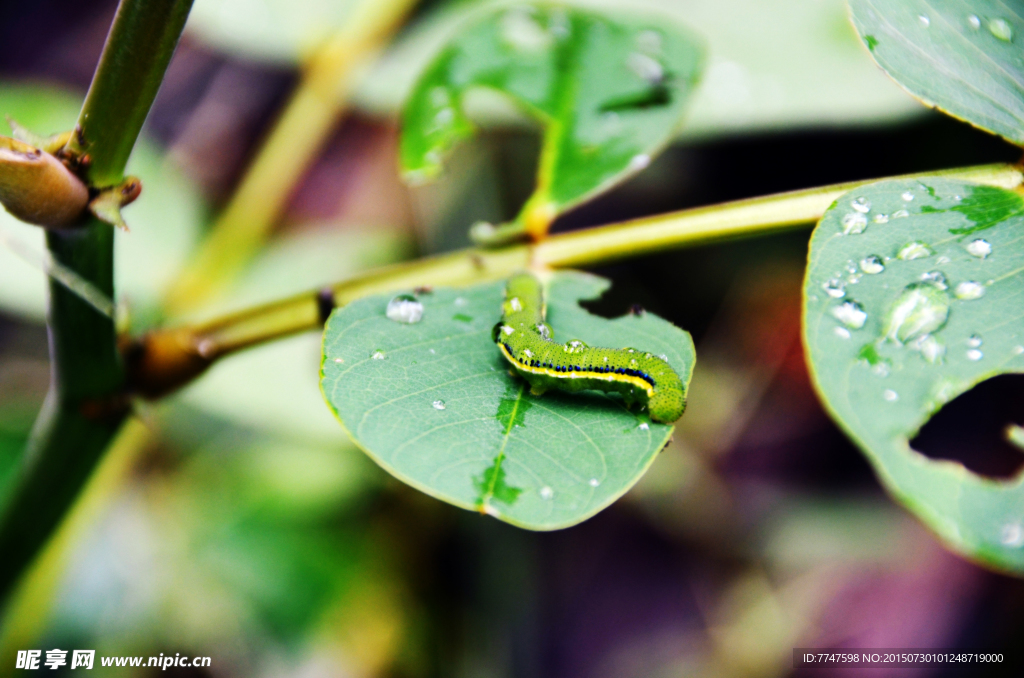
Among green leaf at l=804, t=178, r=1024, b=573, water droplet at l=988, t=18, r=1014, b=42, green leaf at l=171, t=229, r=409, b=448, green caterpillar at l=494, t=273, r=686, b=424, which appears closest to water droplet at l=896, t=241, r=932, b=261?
green leaf at l=804, t=178, r=1024, b=573

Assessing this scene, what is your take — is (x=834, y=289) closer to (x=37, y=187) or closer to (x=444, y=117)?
(x=37, y=187)

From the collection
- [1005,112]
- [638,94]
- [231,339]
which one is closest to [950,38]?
[1005,112]

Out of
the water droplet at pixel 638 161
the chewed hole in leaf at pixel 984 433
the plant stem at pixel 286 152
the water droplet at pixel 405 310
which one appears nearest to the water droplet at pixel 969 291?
the water droplet at pixel 638 161

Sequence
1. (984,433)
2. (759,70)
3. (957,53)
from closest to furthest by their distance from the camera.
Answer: (957,53), (759,70), (984,433)

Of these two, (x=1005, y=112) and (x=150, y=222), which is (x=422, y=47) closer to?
(x=150, y=222)

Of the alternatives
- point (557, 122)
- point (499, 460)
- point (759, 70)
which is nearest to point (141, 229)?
point (557, 122)

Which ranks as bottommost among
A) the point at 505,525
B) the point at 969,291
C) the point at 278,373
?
the point at 505,525

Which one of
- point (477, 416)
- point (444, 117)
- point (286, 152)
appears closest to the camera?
point (477, 416)
